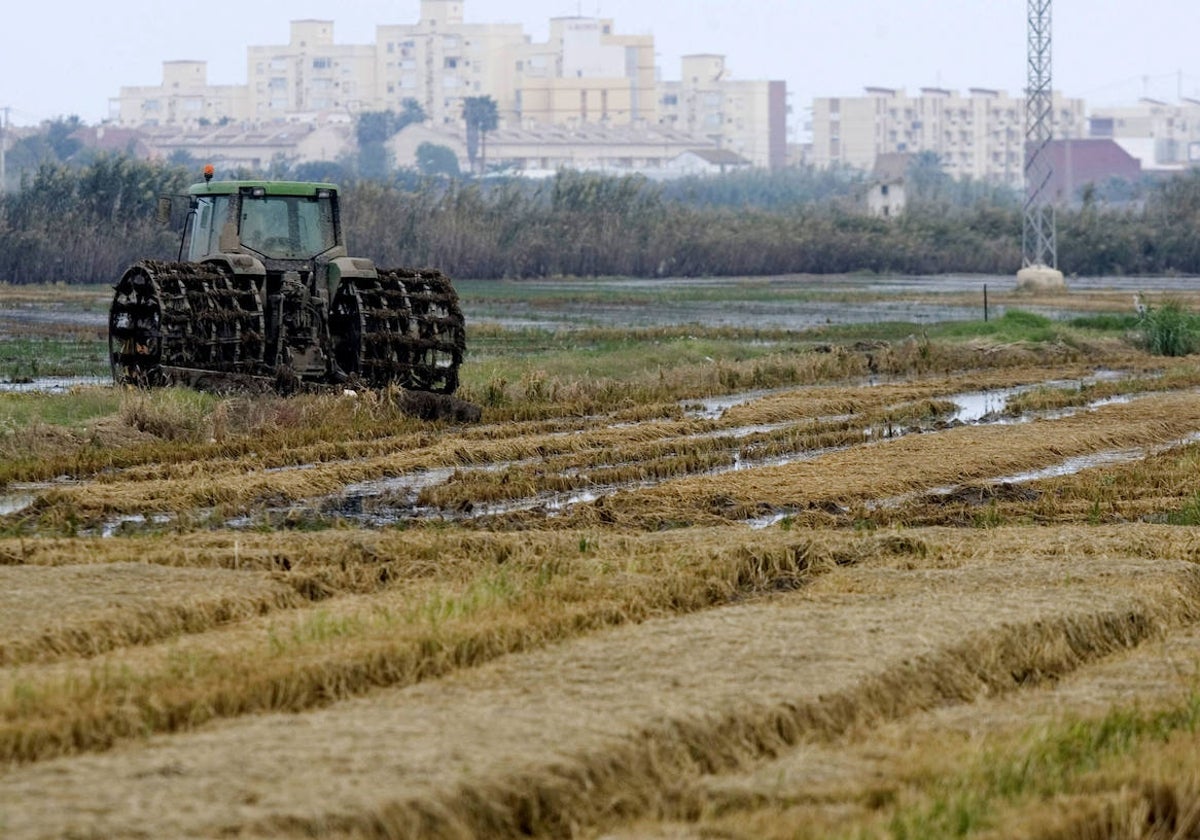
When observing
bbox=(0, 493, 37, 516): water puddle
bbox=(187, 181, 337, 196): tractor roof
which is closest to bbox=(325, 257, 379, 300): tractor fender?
bbox=(187, 181, 337, 196): tractor roof

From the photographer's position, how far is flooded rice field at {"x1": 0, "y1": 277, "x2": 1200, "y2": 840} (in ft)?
20.7

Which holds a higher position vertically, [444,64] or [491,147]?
[444,64]

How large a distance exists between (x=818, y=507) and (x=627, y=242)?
50311 millimetres

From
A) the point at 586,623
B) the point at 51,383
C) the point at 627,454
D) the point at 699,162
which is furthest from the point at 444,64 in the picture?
the point at 586,623

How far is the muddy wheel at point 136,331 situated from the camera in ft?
63.9

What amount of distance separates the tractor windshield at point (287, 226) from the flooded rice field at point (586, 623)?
2.38 meters

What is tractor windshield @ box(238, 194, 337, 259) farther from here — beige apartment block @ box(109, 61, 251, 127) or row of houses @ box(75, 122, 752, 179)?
beige apartment block @ box(109, 61, 251, 127)

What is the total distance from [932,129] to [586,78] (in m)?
39.9

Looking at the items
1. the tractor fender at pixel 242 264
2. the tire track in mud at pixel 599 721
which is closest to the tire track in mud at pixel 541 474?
the tractor fender at pixel 242 264

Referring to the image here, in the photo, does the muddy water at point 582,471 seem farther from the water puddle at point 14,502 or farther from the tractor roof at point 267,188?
the tractor roof at point 267,188

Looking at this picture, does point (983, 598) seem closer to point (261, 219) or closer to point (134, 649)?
point (134, 649)

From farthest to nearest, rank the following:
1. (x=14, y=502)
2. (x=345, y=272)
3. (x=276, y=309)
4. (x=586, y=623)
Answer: (x=276, y=309) → (x=345, y=272) → (x=14, y=502) → (x=586, y=623)

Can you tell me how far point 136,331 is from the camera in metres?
19.9

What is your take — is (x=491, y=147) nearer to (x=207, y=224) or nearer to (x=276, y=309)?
(x=207, y=224)
